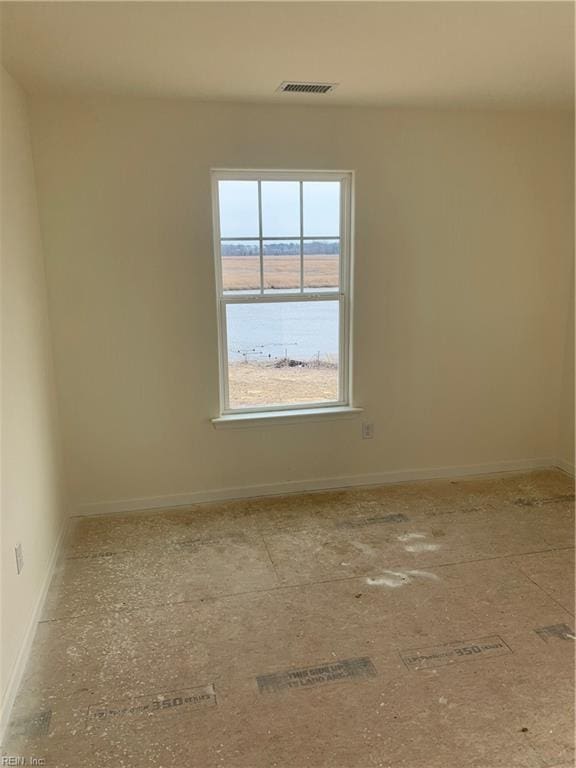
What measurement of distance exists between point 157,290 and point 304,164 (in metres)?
1.16

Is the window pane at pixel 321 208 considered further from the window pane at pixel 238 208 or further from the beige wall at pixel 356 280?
the window pane at pixel 238 208

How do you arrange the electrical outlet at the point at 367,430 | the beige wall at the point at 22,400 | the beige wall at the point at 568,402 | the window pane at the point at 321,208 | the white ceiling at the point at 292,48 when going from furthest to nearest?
1. the beige wall at the point at 568,402
2. the electrical outlet at the point at 367,430
3. the window pane at the point at 321,208
4. the beige wall at the point at 22,400
5. the white ceiling at the point at 292,48

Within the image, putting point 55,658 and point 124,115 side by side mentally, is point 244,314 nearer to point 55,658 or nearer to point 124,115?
point 124,115

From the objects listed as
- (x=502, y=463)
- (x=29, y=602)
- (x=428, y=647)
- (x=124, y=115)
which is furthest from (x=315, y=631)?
(x=124, y=115)

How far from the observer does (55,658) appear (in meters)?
2.24

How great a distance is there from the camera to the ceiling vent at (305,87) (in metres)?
2.84

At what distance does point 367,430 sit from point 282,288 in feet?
3.68

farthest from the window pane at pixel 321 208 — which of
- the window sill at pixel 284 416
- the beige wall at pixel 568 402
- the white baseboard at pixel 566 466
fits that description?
the white baseboard at pixel 566 466

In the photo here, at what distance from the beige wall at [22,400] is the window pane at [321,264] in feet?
5.15

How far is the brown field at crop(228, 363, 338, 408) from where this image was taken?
3.66 m

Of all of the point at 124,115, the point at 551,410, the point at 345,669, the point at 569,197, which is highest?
the point at 124,115

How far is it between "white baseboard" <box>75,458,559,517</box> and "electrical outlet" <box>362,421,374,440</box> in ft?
0.91

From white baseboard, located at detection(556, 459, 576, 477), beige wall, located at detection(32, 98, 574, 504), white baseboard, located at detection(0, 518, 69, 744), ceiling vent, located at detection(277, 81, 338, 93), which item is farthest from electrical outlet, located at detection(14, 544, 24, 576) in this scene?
white baseboard, located at detection(556, 459, 576, 477)

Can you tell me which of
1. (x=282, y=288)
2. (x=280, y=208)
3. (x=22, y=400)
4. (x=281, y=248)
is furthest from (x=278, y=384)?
(x=22, y=400)
